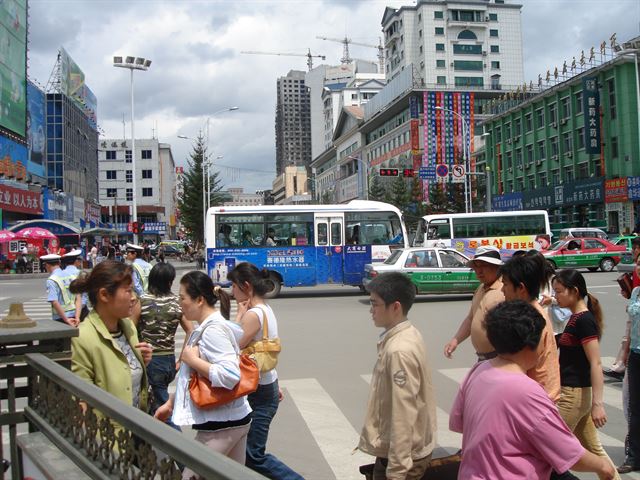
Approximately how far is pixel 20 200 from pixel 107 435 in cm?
4774

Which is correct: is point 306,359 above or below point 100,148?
below

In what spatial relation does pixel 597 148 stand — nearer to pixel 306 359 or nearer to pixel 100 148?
pixel 306 359

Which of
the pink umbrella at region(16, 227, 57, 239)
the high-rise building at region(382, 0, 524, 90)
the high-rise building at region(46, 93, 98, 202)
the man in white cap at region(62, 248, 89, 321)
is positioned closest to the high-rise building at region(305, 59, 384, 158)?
the high-rise building at region(382, 0, 524, 90)

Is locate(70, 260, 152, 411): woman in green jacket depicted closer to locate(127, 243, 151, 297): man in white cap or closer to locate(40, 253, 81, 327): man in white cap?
locate(40, 253, 81, 327): man in white cap

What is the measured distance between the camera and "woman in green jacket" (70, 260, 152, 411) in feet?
10.6

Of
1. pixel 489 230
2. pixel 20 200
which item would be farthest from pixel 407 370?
pixel 20 200

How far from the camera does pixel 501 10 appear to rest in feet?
279

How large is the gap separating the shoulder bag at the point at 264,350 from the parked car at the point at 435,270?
13778 millimetres

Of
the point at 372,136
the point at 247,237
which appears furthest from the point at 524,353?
the point at 372,136

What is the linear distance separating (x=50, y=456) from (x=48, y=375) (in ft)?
1.19

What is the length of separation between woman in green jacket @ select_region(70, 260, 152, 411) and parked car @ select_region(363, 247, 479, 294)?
14.9 meters

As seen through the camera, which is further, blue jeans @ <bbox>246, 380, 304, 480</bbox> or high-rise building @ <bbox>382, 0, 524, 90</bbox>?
high-rise building @ <bbox>382, 0, 524, 90</bbox>

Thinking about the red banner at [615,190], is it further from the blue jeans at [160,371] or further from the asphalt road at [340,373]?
the blue jeans at [160,371]

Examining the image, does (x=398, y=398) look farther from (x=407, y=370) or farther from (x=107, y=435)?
(x=107, y=435)
